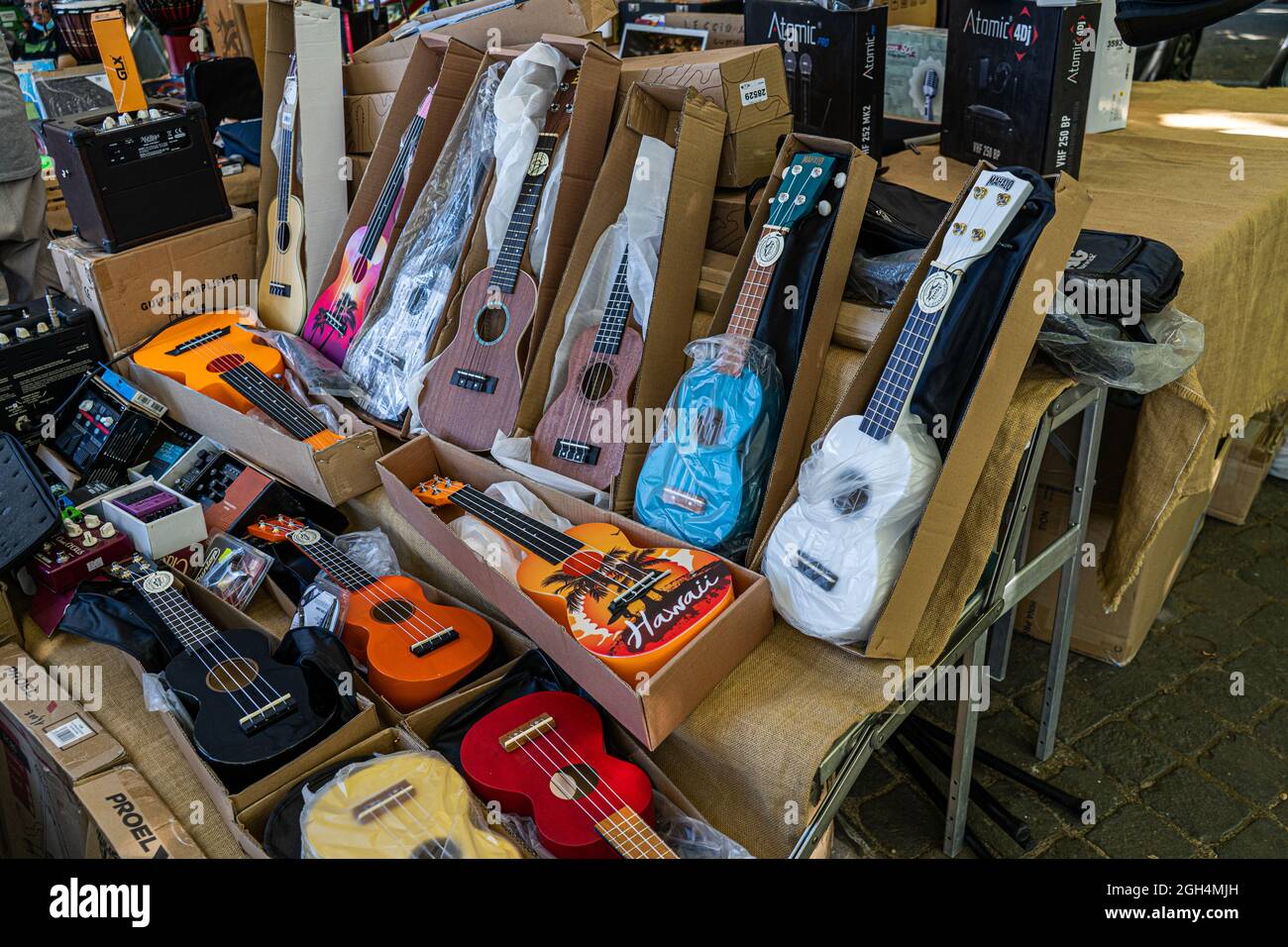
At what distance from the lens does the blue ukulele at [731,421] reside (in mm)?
1847

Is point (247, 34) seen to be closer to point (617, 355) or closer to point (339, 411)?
point (339, 411)

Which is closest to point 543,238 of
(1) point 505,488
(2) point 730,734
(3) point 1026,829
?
(1) point 505,488

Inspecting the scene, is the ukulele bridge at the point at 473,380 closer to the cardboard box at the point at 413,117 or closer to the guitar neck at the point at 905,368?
the cardboard box at the point at 413,117

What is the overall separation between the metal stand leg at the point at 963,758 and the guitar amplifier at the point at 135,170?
7.67 ft

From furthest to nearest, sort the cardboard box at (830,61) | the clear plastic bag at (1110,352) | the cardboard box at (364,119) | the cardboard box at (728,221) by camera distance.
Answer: the cardboard box at (364,119) → the cardboard box at (830,61) → the cardboard box at (728,221) → the clear plastic bag at (1110,352)

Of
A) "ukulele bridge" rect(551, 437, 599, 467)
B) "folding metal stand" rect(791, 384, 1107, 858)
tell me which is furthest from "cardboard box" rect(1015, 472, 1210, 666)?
"ukulele bridge" rect(551, 437, 599, 467)

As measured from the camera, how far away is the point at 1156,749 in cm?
239

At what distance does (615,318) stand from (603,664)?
2.95ft

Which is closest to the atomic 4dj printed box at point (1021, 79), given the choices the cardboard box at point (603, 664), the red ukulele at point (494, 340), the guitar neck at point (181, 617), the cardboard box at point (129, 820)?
the red ukulele at point (494, 340)

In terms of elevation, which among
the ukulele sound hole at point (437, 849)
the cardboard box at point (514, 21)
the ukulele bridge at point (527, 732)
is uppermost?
the cardboard box at point (514, 21)

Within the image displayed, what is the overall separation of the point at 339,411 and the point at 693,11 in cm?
167

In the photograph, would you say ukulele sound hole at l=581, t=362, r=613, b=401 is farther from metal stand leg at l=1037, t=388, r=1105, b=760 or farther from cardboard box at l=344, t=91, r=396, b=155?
cardboard box at l=344, t=91, r=396, b=155

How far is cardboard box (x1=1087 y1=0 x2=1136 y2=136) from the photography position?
104 inches

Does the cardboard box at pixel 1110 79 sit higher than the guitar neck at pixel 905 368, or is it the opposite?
the cardboard box at pixel 1110 79
